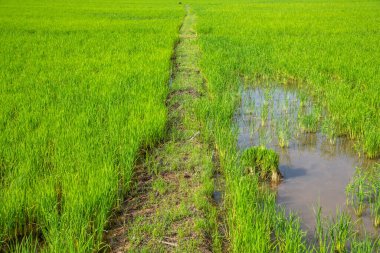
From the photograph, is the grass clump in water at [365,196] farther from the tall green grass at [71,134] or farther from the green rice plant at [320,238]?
the tall green grass at [71,134]

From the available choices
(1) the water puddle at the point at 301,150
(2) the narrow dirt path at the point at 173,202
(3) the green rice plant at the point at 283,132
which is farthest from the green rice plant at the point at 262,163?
(3) the green rice plant at the point at 283,132

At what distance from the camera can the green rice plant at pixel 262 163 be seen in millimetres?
3344

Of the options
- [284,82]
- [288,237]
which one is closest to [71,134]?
[288,237]

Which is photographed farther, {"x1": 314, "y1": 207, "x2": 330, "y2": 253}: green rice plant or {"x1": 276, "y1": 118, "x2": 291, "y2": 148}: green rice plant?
{"x1": 276, "y1": 118, "x2": 291, "y2": 148}: green rice plant

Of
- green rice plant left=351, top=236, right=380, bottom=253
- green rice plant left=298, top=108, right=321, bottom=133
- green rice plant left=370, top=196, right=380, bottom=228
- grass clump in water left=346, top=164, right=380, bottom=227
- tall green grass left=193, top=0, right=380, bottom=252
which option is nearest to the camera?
green rice plant left=351, top=236, right=380, bottom=253

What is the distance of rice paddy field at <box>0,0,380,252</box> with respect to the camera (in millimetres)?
2461

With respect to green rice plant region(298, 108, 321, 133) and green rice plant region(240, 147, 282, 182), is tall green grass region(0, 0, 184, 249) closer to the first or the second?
green rice plant region(240, 147, 282, 182)

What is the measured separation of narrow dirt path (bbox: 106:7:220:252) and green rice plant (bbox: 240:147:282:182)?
339 millimetres

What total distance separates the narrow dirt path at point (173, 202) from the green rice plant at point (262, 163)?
1.11 feet

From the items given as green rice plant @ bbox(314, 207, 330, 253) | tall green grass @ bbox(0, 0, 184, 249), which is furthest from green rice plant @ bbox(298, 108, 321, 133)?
green rice plant @ bbox(314, 207, 330, 253)

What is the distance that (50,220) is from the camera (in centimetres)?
238

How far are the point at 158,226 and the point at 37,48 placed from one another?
8438mm

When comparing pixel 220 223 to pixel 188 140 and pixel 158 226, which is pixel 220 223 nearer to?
pixel 158 226

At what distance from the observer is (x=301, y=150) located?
159 inches
